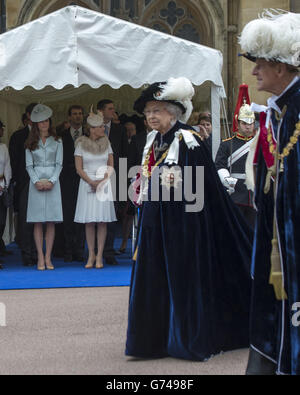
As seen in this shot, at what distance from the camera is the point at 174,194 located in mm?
4918

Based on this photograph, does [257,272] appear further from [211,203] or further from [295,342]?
[211,203]

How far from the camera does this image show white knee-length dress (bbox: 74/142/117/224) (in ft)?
28.4

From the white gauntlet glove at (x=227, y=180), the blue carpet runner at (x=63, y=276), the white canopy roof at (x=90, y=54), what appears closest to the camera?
the white gauntlet glove at (x=227, y=180)

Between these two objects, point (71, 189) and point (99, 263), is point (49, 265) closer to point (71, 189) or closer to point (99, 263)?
point (99, 263)

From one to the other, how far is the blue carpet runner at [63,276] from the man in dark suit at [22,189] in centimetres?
20

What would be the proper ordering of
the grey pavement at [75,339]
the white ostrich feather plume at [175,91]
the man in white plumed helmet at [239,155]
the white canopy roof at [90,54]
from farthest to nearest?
the white canopy roof at [90,54] < the man in white plumed helmet at [239,155] < the white ostrich feather plume at [175,91] < the grey pavement at [75,339]

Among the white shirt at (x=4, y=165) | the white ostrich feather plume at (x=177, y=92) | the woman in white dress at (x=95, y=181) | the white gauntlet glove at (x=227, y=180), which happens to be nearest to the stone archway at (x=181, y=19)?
the woman in white dress at (x=95, y=181)

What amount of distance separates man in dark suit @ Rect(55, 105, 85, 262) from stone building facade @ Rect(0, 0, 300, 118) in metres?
5.76

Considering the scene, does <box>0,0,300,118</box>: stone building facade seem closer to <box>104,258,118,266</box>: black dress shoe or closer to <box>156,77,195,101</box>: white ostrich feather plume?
→ <box>104,258,118,266</box>: black dress shoe

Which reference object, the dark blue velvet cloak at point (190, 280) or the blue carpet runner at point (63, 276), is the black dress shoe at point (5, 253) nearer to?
the blue carpet runner at point (63, 276)

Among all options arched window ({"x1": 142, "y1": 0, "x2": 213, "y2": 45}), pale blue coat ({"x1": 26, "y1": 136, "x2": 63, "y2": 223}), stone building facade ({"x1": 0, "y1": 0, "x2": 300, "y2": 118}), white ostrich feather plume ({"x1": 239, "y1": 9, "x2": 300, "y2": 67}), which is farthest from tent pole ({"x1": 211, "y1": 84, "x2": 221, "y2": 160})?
arched window ({"x1": 142, "y1": 0, "x2": 213, "y2": 45})

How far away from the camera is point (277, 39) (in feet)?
11.0

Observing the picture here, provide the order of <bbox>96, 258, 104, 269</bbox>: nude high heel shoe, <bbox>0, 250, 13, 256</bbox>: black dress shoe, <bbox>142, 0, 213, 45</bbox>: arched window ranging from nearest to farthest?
<bbox>96, 258, 104, 269</bbox>: nude high heel shoe, <bbox>0, 250, 13, 256</bbox>: black dress shoe, <bbox>142, 0, 213, 45</bbox>: arched window

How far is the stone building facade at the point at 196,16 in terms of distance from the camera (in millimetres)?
14766
